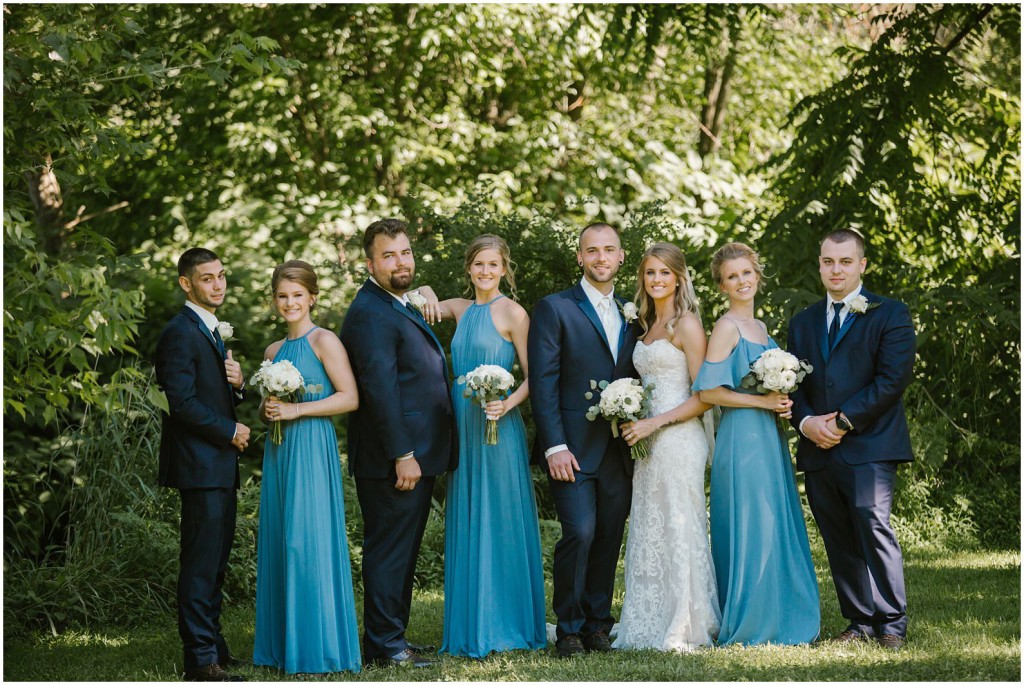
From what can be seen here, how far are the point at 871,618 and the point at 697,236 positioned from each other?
6049 mm

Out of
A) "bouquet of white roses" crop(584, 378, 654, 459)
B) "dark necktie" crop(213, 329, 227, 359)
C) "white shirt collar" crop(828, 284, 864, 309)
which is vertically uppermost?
"white shirt collar" crop(828, 284, 864, 309)

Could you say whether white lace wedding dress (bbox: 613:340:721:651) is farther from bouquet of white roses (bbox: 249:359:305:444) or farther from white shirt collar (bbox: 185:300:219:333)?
white shirt collar (bbox: 185:300:219:333)

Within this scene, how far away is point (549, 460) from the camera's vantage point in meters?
5.68

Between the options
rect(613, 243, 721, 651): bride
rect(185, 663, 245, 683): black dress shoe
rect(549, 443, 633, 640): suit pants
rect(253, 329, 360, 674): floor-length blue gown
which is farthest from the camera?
rect(613, 243, 721, 651): bride

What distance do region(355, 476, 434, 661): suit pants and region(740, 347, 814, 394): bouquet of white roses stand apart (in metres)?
1.80

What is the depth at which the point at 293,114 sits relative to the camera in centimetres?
1302

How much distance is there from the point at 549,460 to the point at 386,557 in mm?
972

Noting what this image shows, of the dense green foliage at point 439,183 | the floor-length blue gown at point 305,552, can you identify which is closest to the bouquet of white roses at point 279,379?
the floor-length blue gown at point 305,552

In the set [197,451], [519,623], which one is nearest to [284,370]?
[197,451]

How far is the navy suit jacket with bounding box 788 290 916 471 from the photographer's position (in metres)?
5.61

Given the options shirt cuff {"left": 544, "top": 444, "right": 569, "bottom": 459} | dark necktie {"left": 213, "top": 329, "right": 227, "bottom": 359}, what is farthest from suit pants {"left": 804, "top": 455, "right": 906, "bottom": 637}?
dark necktie {"left": 213, "top": 329, "right": 227, "bottom": 359}

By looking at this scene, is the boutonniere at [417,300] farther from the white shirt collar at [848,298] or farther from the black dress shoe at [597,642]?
the white shirt collar at [848,298]

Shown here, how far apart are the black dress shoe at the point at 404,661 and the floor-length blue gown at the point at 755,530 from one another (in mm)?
1547

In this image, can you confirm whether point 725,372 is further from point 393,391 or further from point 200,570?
point 200,570
